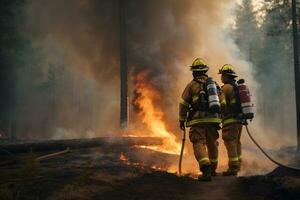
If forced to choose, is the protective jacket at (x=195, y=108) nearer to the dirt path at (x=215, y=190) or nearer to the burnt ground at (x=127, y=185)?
the burnt ground at (x=127, y=185)

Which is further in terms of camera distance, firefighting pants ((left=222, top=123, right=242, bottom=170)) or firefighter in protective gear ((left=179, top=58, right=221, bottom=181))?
firefighting pants ((left=222, top=123, right=242, bottom=170))

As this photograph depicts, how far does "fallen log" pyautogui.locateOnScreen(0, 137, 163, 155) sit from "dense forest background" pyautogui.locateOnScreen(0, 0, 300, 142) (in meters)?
12.2

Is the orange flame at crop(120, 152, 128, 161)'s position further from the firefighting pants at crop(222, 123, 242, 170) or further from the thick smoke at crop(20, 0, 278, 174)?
the thick smoke at crop(20, 0, 278, 174)

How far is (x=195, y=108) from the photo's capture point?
9.31 meters

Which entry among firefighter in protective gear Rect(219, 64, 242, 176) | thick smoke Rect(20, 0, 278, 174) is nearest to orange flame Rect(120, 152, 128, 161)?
firefighter in protective gear Rect(219, 64, 242, 176)

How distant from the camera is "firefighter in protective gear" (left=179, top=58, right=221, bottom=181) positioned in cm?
915

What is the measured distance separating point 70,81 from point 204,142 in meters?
36.2

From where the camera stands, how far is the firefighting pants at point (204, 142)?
889 centimetres

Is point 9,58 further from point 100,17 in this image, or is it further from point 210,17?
point 210,17

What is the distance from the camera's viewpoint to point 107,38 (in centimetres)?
2022

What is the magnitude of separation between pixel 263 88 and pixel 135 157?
35.7 meters

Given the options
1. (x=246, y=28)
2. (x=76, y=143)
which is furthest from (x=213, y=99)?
(x=246, y=28)

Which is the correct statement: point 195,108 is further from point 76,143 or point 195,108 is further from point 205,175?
point 76,143

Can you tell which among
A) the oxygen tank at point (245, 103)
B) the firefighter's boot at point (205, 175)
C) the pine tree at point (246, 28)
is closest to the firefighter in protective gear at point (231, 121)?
the oxygen tank at point (245, 103)
